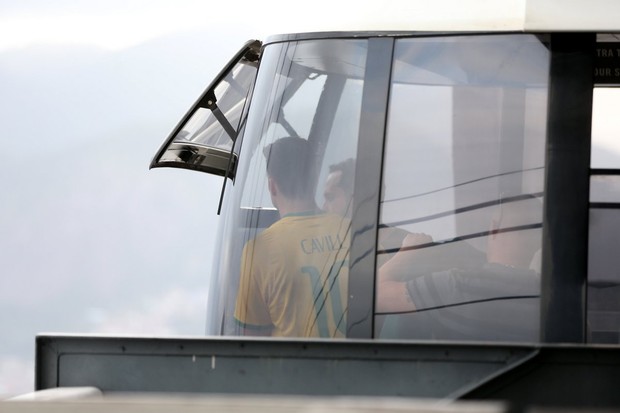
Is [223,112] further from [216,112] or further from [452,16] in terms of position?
[452,16]

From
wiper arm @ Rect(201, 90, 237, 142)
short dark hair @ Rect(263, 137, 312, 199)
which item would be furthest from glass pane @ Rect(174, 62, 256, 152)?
short dark hair @ Rect(263, 137, 312, 199)

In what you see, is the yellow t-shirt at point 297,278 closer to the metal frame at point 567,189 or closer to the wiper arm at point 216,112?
the metal frame at point 567,189

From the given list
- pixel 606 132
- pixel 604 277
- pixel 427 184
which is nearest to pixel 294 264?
pixel 427 184

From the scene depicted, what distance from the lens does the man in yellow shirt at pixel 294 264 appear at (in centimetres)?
427

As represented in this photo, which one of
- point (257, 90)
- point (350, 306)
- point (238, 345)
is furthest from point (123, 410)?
point (257, 90)

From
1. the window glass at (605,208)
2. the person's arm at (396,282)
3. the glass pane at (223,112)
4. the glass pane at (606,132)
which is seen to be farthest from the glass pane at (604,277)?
the glass pane at (223,112)

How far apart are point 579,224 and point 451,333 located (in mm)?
562

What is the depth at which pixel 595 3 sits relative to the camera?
4012 millimetres

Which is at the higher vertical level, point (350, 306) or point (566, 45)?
point (566, 45)

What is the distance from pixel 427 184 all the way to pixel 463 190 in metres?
0.12

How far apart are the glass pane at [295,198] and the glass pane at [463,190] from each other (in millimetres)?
159

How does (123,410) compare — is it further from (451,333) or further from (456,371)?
(451,333)

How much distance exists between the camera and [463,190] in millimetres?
4258

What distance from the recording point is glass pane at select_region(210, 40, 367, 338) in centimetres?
432
